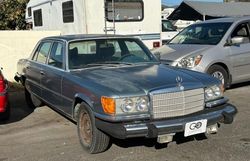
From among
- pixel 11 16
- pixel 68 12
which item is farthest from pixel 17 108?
pixel 11 16

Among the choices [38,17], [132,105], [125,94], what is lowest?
[132,105]

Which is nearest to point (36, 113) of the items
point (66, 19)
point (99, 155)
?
point (99, 155)

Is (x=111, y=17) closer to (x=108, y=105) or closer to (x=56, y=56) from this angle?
(x=56, y=56)

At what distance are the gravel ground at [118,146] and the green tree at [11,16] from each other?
15.5 m

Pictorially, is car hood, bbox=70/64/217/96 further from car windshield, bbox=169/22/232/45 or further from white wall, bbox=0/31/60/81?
white wall, bbox=0/31/60/81

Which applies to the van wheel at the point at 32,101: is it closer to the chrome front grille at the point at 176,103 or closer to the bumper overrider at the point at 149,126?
the bumper overrider at the point at 149,126

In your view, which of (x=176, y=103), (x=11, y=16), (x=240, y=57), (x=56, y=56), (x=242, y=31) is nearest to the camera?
(x=176, y=103)

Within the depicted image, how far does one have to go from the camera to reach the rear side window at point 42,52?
7312 millimetres

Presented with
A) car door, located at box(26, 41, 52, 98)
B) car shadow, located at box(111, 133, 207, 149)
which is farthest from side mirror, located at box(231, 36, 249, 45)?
car door, located at box(26, 41, 52, 98)

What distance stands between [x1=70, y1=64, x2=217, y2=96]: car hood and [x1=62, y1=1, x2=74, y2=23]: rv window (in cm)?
588

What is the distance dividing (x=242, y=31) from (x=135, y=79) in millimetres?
5074

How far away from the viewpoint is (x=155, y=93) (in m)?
4.96

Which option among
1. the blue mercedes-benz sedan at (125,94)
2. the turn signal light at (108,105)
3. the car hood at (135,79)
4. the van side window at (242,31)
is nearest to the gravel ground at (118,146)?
the blue mercedes-benz sedan at (125,94)

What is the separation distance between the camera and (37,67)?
7.46 m
